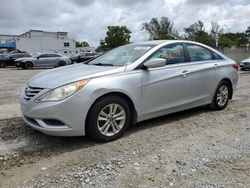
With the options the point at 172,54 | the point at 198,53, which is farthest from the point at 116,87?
the point at 198,53

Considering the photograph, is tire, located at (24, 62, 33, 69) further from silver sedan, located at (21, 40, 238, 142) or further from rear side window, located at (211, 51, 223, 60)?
rear side window, located at (211, 51, 223, 60)

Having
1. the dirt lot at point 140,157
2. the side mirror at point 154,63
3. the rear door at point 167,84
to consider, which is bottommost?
the dirt lot at point 140,157

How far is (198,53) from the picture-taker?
20.0ft

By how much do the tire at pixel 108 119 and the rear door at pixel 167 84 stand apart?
42 cm

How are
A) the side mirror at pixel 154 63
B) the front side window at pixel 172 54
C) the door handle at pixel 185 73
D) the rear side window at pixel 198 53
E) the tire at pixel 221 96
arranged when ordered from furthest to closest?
the tire at pixel 221 96 < the rear side window at pixel 198 53 < the door handle at pixel 185 73 < the front side window at pixel 172 54 < the side mirror at pixel 154 63

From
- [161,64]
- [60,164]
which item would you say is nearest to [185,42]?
[161,64]

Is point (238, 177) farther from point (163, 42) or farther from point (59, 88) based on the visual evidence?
point (163, 42)

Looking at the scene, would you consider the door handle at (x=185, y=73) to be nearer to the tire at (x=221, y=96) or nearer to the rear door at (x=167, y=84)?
the rear door at (x=167, y=84)

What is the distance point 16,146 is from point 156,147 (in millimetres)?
1994

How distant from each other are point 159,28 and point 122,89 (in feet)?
222

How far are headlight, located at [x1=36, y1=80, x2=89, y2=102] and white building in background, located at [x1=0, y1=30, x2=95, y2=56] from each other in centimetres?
6044

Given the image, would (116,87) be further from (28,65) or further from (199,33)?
(199,33)

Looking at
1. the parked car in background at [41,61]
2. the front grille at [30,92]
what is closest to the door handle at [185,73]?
the front grille at [30,92]

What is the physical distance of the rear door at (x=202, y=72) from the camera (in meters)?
5.74
